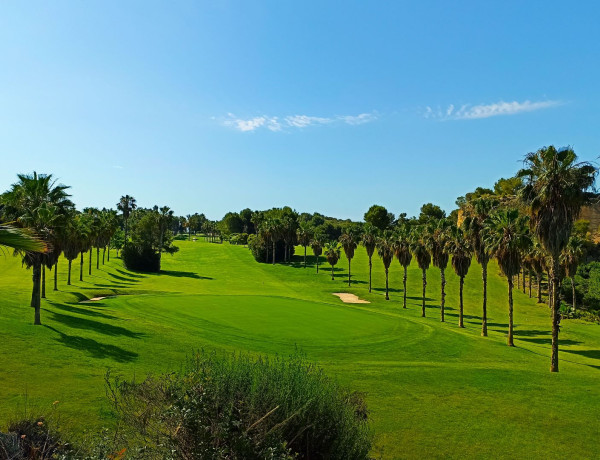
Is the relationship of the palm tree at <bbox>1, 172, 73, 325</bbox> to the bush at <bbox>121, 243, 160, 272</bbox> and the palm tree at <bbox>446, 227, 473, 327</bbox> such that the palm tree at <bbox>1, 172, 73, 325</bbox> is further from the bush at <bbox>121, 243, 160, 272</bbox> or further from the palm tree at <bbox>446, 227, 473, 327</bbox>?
the bush at <bbox>121, 243, 160, 272</bbox>

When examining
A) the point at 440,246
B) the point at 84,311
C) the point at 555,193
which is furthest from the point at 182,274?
the point at 555,193

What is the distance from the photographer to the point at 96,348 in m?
23.0

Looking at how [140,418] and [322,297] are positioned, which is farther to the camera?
[322,297]

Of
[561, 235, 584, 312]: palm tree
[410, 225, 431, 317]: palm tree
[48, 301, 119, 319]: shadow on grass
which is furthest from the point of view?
[561, 235, 584, 312]: palm tree

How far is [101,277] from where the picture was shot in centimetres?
7612

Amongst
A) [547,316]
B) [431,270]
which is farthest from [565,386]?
[431,270]

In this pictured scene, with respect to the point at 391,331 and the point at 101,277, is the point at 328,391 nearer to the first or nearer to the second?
the point at 391,331

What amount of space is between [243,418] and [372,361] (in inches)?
804

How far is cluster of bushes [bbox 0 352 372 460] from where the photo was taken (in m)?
7.69

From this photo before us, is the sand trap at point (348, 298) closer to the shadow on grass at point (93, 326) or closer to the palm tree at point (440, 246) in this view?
the palm tree at point (440, 246)

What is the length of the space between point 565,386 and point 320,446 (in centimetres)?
1923

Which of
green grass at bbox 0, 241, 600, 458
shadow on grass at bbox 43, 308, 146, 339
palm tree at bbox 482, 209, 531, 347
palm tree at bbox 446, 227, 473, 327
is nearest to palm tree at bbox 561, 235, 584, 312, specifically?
green grass at bbox 0, 241, 600, 458

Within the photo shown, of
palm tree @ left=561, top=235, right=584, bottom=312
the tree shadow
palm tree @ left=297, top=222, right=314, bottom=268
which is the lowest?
the tree shadow

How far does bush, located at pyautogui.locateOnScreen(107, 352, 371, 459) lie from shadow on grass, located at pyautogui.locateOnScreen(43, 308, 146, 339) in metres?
17.8
